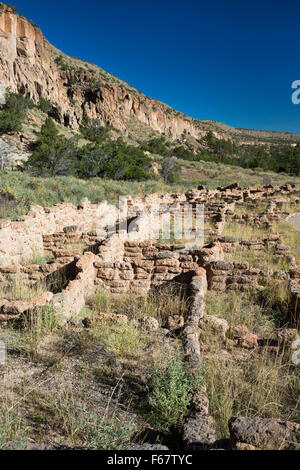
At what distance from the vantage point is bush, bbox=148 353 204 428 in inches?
94.0

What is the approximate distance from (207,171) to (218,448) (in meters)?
37.2

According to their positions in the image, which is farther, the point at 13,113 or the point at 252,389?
the point at 13,113

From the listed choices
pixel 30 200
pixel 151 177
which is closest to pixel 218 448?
pixel 30 200

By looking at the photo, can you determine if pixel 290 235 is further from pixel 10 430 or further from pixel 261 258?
pixel 10 430

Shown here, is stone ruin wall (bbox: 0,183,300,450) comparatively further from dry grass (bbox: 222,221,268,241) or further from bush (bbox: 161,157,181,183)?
bush (bbox: 161,157,181,183)

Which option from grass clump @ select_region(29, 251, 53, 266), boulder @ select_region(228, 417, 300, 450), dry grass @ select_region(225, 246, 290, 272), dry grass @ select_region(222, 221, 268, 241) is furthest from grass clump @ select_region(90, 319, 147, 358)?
dry grass @ select_region(222, 221, 268, 241)

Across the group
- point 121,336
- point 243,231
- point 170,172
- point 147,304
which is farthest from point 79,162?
point 121,336

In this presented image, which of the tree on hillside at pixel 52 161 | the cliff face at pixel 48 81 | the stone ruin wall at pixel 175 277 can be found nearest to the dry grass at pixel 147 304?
the stone ruin wall at pixel 175 277

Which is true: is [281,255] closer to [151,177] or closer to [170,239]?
[170,239]

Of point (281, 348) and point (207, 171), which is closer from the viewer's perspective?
point (281, 348)

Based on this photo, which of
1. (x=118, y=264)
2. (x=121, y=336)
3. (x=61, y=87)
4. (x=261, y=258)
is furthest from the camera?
(x=61, y=87)

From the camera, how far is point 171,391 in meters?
2.46

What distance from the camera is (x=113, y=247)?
21.9 ft
